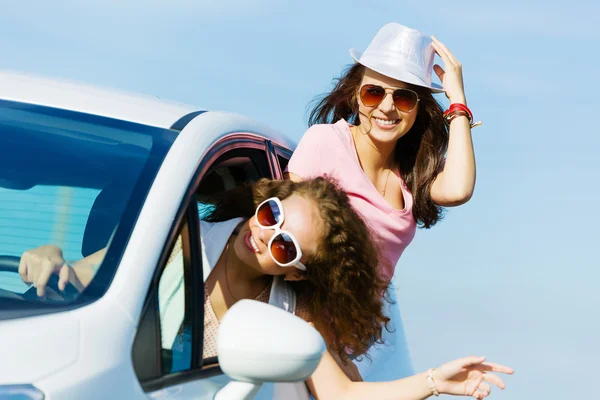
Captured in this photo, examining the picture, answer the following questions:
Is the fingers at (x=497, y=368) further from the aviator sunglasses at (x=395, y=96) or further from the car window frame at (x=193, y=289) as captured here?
the aviator sunglasses at (x=395, y=96)

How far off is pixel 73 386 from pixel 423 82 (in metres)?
2.56

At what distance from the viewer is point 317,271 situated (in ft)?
10.5

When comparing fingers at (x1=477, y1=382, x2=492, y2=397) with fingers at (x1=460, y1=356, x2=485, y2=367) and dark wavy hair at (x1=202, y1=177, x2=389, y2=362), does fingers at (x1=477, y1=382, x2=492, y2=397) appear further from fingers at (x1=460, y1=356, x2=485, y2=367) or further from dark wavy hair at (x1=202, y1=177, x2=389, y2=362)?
dark wavy hair at (x1=202, y1=177, x2=389, y2=362)

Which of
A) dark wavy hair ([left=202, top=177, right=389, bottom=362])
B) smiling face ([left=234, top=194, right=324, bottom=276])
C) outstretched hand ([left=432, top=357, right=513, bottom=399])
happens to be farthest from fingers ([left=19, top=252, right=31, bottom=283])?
outstretched hand ([left=432, top=357, right=513, bottom=399])

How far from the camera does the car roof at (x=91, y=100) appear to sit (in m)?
2.97

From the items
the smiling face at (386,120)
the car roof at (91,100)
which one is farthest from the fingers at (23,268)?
the smiling face at (386,120)

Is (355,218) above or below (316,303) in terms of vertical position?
above

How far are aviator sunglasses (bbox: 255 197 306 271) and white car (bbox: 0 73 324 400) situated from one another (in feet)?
0.65

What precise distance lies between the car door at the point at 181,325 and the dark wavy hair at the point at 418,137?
1.35 metres

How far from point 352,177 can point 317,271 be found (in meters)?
0.89

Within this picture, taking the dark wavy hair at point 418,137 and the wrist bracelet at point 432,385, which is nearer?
the wrist bracelet at point 432,385

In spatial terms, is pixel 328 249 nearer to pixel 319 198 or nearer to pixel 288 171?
pixel 319 198

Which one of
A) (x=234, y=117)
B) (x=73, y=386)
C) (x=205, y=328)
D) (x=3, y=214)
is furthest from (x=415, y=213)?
(x=73, y=386)

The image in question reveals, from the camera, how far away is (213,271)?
121 inches
